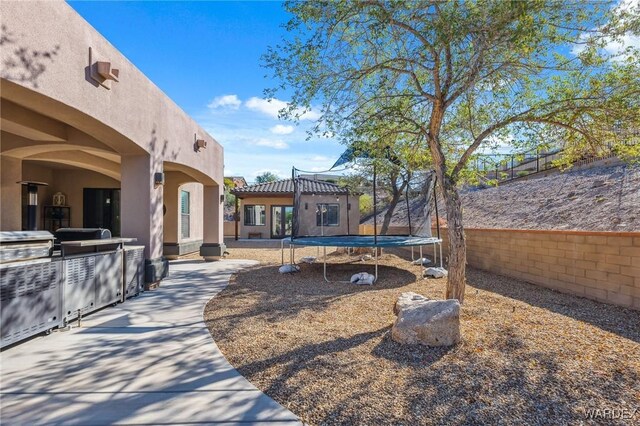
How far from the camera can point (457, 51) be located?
17.0 ft

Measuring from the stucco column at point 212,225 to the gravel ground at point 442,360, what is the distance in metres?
5.47

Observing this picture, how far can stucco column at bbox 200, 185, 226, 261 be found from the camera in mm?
11078

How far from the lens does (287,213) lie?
20859 mm

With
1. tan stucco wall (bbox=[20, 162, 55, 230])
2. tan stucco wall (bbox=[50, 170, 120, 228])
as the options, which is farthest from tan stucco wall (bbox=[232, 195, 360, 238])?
tan stucco wall (bbox=[20, 162, 55, 230])

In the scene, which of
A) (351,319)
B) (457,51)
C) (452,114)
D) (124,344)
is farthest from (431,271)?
(124,344)

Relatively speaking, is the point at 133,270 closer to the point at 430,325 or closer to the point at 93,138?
the point at 93,138

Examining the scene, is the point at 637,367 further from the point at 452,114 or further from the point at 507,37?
the point at 452,114

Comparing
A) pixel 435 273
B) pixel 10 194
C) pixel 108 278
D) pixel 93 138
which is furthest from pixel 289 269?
pixel 10 194

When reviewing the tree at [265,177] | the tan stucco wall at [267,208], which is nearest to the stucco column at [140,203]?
the tan stucco wall at [267,208]

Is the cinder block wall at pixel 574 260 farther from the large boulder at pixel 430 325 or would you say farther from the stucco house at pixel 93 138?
the stucco house at pixel 93 138

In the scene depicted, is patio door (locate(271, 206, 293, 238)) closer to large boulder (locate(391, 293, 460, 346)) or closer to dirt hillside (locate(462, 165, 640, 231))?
dirt hillside (locate(462, 165, 640, 231))

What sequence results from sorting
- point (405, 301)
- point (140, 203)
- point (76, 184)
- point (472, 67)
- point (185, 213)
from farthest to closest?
point (185, 213), point (76, 184), point (140, 203), point (472, 67), point (405, 301)

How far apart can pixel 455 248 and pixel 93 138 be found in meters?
6.85

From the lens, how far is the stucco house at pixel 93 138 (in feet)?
13.2
